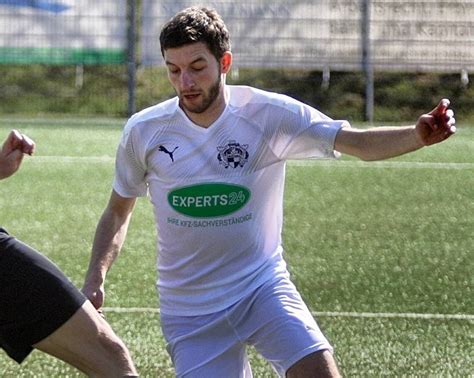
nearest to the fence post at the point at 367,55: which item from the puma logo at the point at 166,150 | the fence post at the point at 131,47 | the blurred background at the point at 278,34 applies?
the blurred background at the point at 278,34

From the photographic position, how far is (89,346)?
15.3 feet

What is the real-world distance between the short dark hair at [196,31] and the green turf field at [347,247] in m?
1.88

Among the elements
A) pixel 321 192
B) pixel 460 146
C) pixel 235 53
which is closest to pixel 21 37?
pixel 235 53

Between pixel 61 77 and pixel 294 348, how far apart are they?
52.4 ft

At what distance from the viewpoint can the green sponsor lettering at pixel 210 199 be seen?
4543 millimetres

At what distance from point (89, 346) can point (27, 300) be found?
27 cm

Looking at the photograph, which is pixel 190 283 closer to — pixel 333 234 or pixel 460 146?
pixel 333 234

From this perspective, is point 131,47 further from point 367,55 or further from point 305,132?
point 305,132

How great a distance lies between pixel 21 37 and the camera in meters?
17.0

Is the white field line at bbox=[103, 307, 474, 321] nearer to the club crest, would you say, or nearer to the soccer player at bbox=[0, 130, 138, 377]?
the soccer player at bbox=[0, 130, 138, 377]

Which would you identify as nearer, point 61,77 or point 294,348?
point 294,348

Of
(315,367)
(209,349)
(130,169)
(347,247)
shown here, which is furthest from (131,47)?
(315,367)

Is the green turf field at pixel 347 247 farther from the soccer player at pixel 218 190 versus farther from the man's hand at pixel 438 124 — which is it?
the man's hand at pixel 438 124

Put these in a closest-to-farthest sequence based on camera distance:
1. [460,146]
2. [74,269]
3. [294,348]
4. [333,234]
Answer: [294,348] < [74,269] < [333,234] < [460,146]
